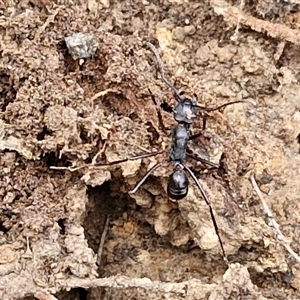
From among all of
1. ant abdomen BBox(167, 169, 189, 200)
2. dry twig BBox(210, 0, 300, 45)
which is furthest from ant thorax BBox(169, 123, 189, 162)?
dry twig BBox(210, 0, 300, 45)

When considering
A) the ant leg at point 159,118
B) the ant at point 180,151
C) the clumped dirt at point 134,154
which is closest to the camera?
the clumped dirt at point 134,154

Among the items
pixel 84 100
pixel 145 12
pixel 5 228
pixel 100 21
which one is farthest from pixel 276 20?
pixel 5 228

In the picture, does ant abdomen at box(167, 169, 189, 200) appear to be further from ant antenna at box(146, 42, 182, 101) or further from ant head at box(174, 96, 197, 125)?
ant antenna at box(146, 42, 182, 101)

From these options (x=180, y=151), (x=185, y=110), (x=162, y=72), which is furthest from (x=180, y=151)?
(x=162, y=72)

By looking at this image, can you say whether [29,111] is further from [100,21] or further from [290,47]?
[290,47]

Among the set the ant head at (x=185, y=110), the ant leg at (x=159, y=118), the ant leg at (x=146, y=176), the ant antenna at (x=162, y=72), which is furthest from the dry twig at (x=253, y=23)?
the ant leg at (x=146, y=176)

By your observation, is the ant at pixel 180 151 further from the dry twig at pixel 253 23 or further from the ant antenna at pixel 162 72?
the dry twig at pixel 253 23
